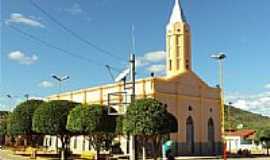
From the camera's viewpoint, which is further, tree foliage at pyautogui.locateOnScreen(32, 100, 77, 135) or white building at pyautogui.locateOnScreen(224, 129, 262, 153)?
white building at pyautogui.locateOnScreen(224, 129, 262, 153)

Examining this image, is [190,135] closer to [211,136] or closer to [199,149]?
[199,149]

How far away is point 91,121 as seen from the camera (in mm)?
41031

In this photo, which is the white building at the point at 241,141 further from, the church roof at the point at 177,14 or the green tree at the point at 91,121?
the green tree at the point at 91,121

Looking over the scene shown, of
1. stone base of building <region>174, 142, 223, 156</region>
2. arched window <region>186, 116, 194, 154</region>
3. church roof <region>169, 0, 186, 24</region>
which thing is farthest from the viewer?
church roof <region>169, 0, 186, 24</region>

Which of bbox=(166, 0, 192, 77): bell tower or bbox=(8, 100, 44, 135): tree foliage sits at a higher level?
bbox=(166, 0, 192, 77): bell tower

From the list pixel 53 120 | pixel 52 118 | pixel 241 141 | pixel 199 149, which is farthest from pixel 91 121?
pixel 241 141

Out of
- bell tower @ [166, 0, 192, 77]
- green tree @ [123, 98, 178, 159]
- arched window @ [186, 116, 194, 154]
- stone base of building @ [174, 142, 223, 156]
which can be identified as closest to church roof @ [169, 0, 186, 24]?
bell tower @ [166, 0, 192, 77]

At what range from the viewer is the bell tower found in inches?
2603

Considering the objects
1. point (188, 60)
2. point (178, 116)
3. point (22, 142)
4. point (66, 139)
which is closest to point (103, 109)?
point (66, 139)

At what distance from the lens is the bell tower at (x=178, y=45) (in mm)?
66125

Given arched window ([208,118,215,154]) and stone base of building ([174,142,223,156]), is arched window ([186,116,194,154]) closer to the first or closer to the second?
stone base of building ([174,142,223,156])

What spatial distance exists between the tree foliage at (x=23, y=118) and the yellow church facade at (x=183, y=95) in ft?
41.1

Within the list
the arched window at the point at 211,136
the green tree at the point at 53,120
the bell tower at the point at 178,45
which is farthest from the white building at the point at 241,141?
the green tree at the point at 53,120

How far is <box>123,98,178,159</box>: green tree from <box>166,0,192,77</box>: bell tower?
26.2m
